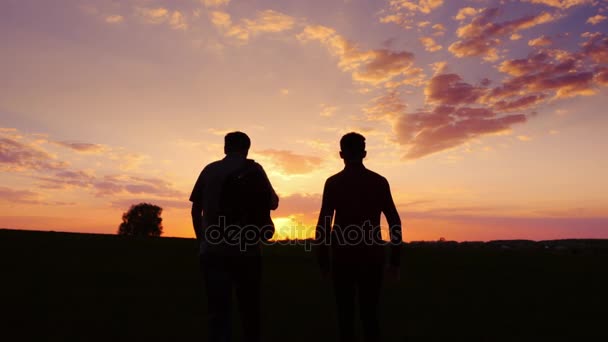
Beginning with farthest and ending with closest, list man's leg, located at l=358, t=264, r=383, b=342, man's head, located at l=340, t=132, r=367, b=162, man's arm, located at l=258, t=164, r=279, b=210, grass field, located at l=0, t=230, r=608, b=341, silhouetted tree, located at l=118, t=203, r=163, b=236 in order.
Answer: silhouetted tree, located at l=118, t=203, r=163, b=236, grass field, located at l=0, t=230, r=608, b=341, man's arm, located at l=258, t=164, r=279, b=210, man's head, located at l=340, t=132, r=367, b=162, man's leg, located at l=358, t=264, r=383, b=342

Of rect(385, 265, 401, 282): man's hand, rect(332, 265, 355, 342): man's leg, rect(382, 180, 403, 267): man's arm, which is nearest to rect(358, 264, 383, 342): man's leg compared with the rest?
rect(332, 265, 355, 342): man's leg

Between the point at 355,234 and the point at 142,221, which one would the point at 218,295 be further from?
the point at 142,221

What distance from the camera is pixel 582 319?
38.5 feet

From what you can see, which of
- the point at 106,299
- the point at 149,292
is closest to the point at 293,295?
the point at 149,292

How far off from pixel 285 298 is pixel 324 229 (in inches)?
299

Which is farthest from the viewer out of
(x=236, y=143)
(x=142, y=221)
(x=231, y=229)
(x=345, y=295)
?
(x=142, y=221)

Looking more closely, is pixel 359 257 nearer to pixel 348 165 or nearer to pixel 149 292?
pixel 348 165

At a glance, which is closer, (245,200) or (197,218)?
(245,200)

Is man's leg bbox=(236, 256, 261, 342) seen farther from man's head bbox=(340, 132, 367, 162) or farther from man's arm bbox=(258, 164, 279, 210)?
man's head bbox=(340, 132, 367, 162)

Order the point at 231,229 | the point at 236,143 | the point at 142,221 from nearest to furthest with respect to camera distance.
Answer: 1. the point at 231,229
2. the point at 236,143
3. the point at 142,221

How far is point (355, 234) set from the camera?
236 inches

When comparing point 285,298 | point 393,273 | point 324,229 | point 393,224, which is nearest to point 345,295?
point 393,273

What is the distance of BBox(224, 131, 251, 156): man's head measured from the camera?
614 cm

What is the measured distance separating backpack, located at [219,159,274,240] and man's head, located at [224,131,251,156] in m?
0.17
